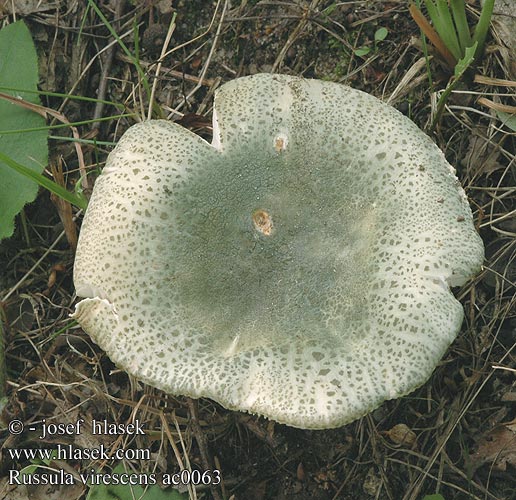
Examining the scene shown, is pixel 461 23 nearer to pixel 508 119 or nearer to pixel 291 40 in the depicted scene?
pixel 508 119


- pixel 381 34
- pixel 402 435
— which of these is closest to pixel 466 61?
pixel 381 34

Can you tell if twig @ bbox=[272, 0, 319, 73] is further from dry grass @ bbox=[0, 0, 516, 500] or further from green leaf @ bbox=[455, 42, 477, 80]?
green leaf @ bbox=[455, 42, 477, 80]

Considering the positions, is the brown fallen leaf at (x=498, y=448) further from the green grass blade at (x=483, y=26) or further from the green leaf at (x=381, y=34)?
the green leaf at (x=381, y=34)

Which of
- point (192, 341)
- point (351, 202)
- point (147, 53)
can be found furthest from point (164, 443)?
point (147, 53)

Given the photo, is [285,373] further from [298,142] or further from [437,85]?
[437,85]

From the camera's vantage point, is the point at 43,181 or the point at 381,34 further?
the point at 381,34

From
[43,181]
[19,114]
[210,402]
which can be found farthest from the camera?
[19,114]
